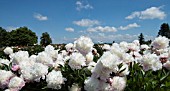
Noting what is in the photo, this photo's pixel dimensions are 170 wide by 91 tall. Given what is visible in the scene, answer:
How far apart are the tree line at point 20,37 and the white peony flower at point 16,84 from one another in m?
81.8

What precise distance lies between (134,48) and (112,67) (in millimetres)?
1628

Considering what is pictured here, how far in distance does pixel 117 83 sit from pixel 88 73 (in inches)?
21.0

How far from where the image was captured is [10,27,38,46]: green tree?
8675cm

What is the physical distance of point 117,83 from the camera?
2.49 meters

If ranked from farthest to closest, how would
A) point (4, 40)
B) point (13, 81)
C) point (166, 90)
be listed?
1. point (4, 40)
2. point (13, 81)
3. point (166, 90)

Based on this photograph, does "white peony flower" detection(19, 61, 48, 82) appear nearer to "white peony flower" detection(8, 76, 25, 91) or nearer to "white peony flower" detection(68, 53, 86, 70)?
"white peony flower" detection(8, 76, 25, 91)

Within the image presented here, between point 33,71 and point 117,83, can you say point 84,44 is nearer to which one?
point 33,71

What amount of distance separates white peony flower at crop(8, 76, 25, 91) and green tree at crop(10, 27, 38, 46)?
84.2 metres

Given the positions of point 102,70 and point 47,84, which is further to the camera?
point 47,84

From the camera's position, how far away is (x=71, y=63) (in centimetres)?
289

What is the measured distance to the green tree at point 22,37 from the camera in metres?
86.8

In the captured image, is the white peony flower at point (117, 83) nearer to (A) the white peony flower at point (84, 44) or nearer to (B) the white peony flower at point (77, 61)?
(B) the white peony flower at point (77, 61)

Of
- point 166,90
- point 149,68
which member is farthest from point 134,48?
point 166,90

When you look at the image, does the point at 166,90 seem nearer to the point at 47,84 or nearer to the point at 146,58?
the point at 146,58
